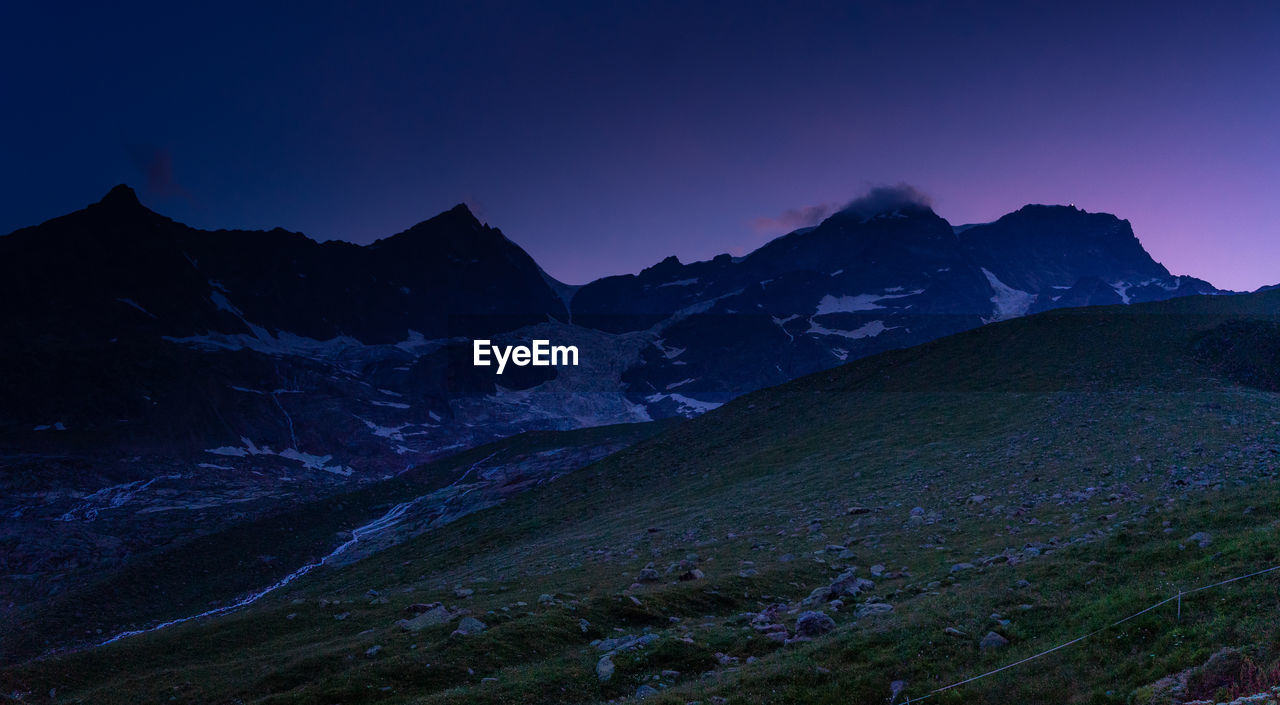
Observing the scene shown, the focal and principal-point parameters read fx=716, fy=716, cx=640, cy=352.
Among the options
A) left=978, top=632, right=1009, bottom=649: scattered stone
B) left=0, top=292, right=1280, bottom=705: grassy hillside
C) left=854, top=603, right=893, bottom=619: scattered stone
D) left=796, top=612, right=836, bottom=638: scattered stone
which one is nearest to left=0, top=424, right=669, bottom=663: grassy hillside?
left=0, top=292, right=1280, bottom=705: grassy hillside

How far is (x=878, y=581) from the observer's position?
1056 inches

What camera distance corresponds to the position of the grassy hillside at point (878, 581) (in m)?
16.8

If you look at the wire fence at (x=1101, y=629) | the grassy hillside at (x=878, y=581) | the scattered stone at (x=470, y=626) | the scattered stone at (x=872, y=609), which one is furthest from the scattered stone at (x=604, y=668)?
the scattered stone at (x=872, y=609)

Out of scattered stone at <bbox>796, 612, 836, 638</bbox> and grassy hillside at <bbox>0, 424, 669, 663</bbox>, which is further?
grassy hillside at <bbox>0, 424, 669, 663</bbox>

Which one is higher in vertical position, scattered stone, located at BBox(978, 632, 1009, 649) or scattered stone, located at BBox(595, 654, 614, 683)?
scattered stone, located at BBox(978, 632, 1009, 649)

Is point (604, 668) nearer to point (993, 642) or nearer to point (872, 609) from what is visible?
point (872, 609)

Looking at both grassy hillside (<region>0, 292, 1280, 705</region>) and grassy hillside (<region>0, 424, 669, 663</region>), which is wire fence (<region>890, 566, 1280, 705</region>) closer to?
grassy hillside (<region>0, 292, 1280, 705</region>)

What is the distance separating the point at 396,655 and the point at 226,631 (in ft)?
57.3

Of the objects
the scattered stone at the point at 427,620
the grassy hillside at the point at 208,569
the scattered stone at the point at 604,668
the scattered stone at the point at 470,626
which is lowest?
the grassy hillside at the point at 208,569

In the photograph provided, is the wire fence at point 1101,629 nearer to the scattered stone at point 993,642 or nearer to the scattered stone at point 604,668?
the scattered stone at point 993,642

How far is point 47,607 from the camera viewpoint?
72.9 meters

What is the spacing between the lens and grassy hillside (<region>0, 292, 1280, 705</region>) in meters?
16.8

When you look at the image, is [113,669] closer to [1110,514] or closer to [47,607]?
[1110,514]

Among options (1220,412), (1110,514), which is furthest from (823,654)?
(1220,412)
